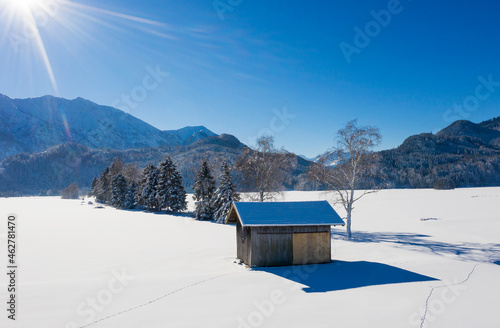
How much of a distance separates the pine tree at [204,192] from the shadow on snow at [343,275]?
1188 inches

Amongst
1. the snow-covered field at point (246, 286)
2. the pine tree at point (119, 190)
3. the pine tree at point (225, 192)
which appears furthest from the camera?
the pine tree at point (119, 190)

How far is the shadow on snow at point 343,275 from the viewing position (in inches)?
551

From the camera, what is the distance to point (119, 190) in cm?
6962

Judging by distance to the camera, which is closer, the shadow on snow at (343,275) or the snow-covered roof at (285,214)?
the shadow on snow at (343,275)

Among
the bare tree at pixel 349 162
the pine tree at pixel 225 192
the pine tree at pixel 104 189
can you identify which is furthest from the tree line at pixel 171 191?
the bare tree at pixel 349 162

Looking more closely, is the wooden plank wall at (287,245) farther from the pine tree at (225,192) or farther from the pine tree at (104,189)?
the pine tree at (104,189)

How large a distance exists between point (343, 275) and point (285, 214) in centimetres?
483

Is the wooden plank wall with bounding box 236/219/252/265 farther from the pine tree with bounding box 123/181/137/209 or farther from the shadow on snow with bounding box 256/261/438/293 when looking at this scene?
the pine tree with bounding box 123/181/137/209

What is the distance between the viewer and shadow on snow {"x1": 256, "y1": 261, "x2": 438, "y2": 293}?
14007 mm

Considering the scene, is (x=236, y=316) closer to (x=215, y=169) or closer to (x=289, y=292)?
(x=289, y=292)

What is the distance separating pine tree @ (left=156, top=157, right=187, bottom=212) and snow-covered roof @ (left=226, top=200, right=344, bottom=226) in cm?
3907

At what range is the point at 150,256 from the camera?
21.5 meters

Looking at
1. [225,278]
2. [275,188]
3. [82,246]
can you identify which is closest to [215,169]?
[275,188]

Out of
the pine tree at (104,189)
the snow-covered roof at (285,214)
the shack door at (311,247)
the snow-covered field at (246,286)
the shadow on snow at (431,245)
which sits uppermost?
the pine tree at (104,189)
